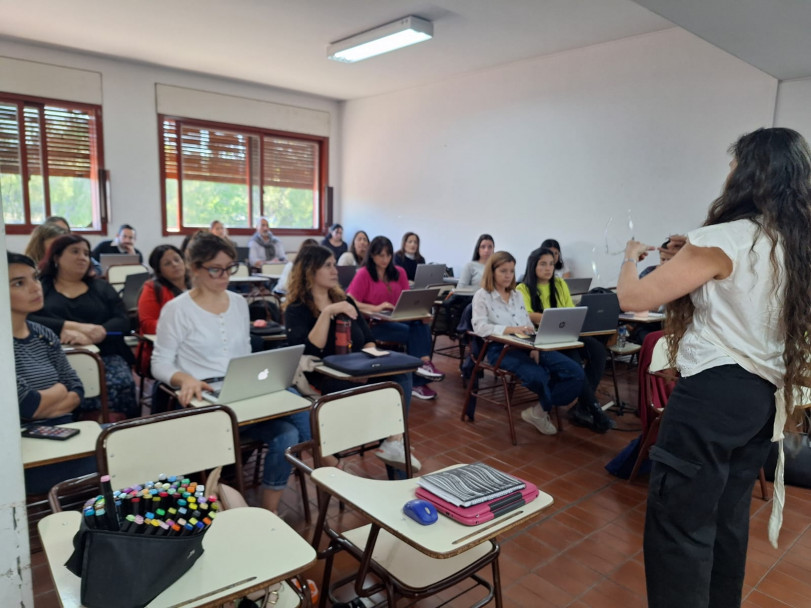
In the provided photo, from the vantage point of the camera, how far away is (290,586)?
4.71 ft

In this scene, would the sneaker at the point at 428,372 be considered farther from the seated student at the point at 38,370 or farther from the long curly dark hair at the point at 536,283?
the seated student at the point at 38,370

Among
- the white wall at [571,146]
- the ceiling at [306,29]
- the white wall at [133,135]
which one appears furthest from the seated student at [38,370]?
the white wall at [133,135]

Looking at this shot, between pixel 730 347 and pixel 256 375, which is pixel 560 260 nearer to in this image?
pixel 256 375

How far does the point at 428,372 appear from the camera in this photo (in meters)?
4.78

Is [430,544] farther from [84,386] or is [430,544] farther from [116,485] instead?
[84,386]

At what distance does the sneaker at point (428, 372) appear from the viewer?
4730 millimetres

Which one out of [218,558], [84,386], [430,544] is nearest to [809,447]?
[430,544]

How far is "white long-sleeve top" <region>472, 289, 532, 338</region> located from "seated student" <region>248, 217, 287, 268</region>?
4911 mm

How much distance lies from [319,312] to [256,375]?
2.67ft

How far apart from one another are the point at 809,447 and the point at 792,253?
231cm

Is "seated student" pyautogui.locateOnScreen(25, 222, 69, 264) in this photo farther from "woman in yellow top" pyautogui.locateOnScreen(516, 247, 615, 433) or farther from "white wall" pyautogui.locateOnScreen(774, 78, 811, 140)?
"white wall" pyautogui.locateOnScreen(774, 78, 811, 140)

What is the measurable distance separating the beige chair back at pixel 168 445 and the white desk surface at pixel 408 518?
14.6 inches

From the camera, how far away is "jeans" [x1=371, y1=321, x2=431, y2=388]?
452 centimetres

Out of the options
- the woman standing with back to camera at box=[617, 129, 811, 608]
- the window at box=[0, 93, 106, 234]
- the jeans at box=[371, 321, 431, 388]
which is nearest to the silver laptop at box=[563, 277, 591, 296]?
the jeans at box=[371, 321, 431, 388]
